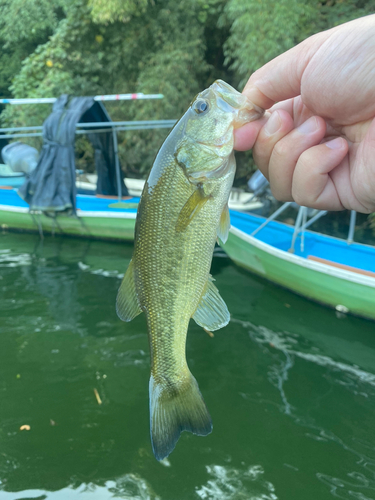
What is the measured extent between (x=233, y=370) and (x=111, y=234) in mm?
5243

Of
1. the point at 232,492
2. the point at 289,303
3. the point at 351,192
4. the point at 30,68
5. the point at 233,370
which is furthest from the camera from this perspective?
the point at 30,68

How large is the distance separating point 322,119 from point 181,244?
0.77m

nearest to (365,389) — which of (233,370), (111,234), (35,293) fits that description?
(233,370)

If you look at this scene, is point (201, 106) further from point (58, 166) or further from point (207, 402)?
point (58, 166)

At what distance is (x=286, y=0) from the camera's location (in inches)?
396

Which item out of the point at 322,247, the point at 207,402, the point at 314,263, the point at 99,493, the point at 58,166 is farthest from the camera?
the point at 58,166

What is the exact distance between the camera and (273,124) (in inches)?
68.4

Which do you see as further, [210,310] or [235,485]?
[235,485]

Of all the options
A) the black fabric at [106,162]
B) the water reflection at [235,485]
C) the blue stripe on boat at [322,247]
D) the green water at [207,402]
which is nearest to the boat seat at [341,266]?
the blue stripe on boat at [322,247]

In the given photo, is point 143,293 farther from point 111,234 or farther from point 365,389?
point 111,234

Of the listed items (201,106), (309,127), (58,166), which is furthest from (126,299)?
(58,166)

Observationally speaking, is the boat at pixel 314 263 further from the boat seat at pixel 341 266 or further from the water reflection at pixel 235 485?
the water reflection at pixel 235 485

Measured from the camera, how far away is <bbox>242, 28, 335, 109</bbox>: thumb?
170 cm

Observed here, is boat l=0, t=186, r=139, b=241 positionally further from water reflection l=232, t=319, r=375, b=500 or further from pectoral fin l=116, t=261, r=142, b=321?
pectoral fin l=116, t=261, r=142, b=321
